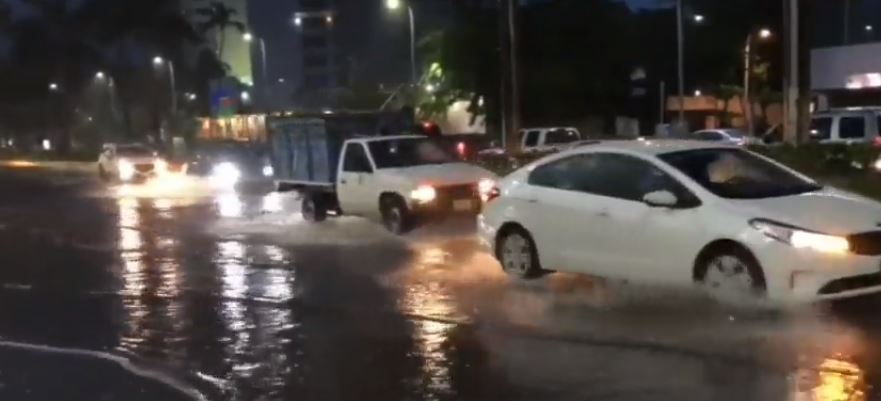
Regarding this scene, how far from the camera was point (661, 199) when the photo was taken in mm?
11727

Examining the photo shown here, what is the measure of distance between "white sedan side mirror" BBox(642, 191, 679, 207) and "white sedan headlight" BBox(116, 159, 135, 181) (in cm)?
3561

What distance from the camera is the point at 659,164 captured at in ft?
39.8

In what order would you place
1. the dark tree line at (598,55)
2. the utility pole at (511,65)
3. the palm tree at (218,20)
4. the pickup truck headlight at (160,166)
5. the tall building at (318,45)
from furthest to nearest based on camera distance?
1. the tall building at (318,45)
2. the palm tree at (218,20)
3. the dark tree line at (598,55)
4. the pickup truck headlight at (160,166)
5. the utility pole at (511,65)

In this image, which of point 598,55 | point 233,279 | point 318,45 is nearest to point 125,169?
point 598,55

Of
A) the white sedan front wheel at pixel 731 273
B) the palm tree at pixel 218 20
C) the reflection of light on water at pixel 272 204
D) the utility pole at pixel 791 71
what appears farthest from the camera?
the palm tree at pixel 218 20

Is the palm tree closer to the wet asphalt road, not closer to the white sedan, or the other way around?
the wet asphalt road

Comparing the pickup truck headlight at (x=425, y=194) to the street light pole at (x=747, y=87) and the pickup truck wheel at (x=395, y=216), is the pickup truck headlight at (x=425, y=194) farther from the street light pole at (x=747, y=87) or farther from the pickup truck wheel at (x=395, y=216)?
the street light pole at (x=747, y=87)

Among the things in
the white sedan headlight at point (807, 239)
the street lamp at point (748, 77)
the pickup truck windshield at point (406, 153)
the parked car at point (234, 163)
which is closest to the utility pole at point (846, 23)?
the street lamp at point (748, 77)

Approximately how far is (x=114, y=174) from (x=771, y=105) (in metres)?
31.0

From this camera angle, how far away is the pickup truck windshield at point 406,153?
816 inches

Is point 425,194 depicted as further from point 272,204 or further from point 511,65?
point 511,65

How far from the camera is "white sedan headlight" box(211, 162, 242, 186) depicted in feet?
138

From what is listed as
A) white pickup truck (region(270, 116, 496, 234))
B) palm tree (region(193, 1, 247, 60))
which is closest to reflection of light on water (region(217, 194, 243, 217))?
white pickup truck (region(270, 116, 496, 234))

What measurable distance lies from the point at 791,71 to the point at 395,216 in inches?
399
